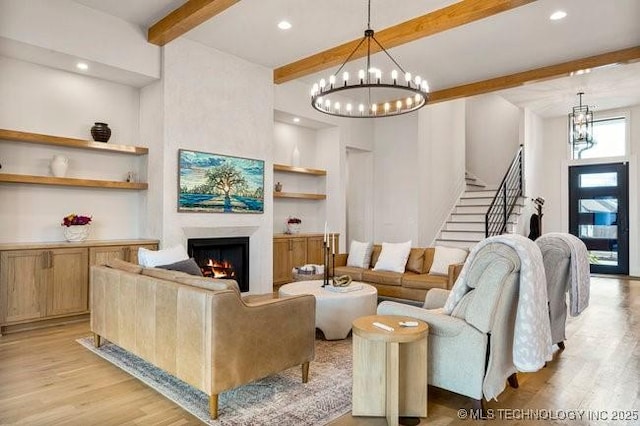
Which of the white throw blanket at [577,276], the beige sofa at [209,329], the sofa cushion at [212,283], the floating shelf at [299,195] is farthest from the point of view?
Answer: the floating shelf at [299,195]

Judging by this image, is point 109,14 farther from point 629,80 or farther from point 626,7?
point 629,80

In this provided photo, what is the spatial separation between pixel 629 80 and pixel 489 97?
3.48 m

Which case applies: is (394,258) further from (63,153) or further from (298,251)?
(63,153)

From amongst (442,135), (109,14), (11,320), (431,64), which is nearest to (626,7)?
(431,64)

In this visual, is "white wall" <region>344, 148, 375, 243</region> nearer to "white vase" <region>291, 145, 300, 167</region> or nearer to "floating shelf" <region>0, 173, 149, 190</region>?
"white vase" <region>291, 145, 300, 167</region>

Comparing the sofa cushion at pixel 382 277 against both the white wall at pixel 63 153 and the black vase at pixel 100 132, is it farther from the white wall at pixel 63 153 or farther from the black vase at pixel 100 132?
the black vase at pixel 100 132

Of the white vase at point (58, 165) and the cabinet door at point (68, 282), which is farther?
the white vase at point (58, 165)

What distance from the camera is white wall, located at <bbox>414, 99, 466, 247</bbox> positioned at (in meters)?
8.02

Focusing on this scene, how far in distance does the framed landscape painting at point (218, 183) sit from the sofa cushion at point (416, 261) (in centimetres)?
242

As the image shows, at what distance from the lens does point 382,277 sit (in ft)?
18.4

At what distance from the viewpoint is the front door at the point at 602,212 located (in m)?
8.70

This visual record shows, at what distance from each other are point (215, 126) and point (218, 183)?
0.82 m

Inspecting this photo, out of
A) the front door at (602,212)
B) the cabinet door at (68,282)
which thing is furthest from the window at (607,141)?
the cabinet door at (68,282)

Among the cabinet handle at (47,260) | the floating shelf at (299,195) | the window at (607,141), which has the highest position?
the window at (607,141)
